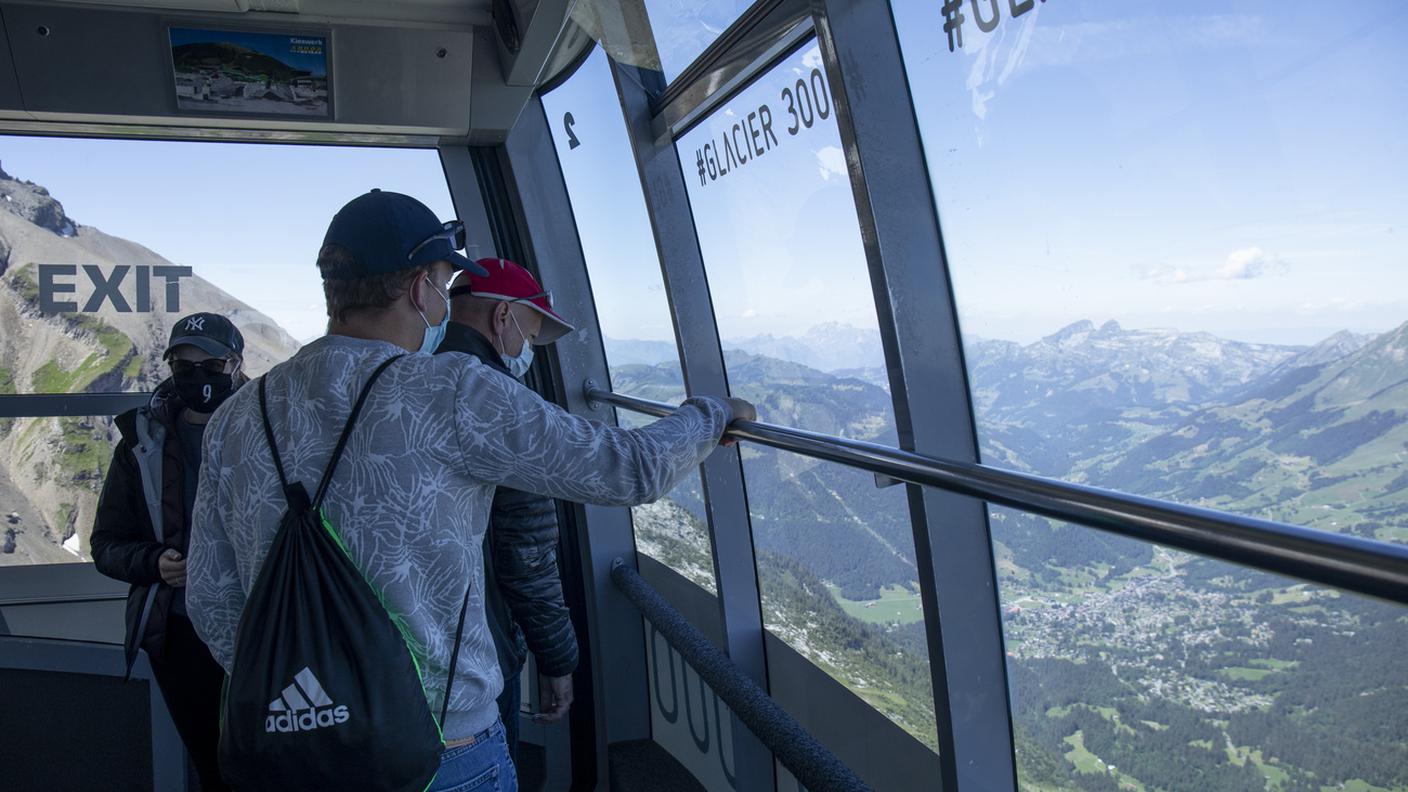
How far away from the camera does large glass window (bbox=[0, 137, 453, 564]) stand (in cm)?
482

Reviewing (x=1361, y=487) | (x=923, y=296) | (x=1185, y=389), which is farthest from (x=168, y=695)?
(x=1361, y=487)

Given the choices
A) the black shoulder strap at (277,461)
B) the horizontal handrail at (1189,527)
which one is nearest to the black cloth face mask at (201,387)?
the black shoulder strap at (277,461)

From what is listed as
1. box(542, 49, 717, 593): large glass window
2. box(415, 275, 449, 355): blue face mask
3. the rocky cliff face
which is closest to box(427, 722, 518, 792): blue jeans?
box(415, 275, 449, 355): blue face mask

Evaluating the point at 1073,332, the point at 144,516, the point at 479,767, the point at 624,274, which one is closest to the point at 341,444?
the point at 479,767

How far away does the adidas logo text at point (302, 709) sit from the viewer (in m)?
1.28

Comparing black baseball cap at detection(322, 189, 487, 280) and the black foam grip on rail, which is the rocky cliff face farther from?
black baseball cap at detection(322, 189, 487, 280)

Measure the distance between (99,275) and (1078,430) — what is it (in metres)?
5.16

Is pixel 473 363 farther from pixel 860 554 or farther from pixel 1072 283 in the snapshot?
pixel 860 554

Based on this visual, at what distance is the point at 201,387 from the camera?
276cm

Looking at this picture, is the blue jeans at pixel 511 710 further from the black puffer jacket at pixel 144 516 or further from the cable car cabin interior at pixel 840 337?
the black puffer jacket at pixel 144 516

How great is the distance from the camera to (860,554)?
9.20ft

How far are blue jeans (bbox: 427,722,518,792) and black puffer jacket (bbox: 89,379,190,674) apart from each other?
66.1 inches

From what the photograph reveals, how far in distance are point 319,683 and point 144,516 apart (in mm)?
1956

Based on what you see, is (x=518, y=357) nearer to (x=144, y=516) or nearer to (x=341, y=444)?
(x=341, y=444)
